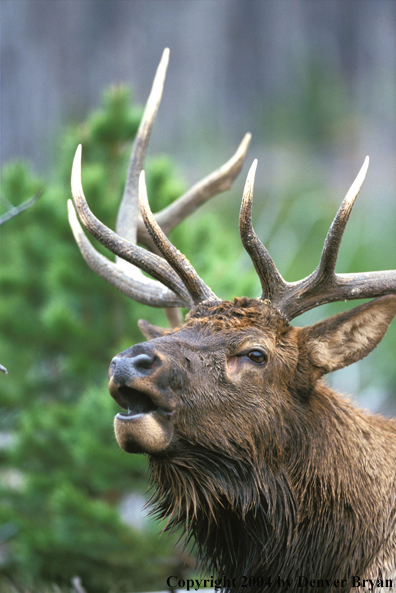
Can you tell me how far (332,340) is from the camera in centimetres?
324

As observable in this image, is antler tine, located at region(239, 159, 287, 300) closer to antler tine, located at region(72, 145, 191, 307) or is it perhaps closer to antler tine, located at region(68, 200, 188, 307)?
antler tine, located at region(72, 145, 191, 307)

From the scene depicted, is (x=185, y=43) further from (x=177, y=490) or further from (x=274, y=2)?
(x=177, y=490)

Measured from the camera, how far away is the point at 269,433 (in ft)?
9.93

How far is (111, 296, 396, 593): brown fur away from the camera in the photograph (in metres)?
2.92

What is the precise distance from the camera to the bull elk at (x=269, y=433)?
285 centimetres

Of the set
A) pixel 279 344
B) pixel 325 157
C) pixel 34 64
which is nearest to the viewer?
pixel 279 344

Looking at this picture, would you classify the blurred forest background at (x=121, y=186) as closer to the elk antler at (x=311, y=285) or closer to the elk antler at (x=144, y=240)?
the elk antler at (x=144, y=240)

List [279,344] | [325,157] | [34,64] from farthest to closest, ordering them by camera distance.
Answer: [325,157], [34,64], [279,344]

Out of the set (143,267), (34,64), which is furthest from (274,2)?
(143,267)

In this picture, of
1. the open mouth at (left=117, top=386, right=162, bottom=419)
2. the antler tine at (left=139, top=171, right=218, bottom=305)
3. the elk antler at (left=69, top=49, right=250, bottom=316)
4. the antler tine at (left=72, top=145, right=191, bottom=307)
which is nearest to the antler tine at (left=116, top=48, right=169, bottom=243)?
the elk antler at (left=69, top=49, right=250, bottom=316)

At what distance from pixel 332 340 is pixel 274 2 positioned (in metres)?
18.1

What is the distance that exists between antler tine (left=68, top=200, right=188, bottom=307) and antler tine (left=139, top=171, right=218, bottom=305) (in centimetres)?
28

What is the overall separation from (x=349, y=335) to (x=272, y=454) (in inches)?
26.5

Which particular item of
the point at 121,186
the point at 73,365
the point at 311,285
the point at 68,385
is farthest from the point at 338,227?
the point at 68,385
